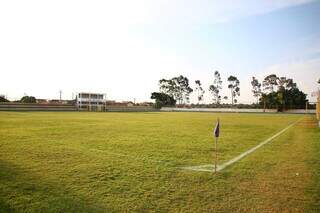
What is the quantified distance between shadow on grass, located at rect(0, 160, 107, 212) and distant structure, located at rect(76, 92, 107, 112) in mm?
72962

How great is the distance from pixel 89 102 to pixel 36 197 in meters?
78.7

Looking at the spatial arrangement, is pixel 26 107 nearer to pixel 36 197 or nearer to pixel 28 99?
pixel 28 99

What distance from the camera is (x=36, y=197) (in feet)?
15.3

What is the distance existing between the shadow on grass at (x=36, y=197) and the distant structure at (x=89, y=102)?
72962mm

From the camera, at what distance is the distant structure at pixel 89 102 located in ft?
258

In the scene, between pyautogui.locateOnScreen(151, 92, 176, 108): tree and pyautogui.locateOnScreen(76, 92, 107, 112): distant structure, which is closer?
pyautogui.locateOnScreen(76, 92, 107, 112): distant structure

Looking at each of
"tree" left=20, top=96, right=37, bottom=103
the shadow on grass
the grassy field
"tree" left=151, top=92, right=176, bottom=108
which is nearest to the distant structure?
"tree" left=20, top=96, right=37, bottom=103

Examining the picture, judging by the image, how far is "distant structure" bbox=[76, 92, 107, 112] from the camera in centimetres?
7862

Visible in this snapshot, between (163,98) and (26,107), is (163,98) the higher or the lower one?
the higher one

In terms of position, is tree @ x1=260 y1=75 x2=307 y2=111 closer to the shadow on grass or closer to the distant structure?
the distant structure

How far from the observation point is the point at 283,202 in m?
4.69

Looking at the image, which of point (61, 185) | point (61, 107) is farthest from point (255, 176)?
point (61, 107)

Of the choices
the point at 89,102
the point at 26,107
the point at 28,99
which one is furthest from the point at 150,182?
the point at 28,99

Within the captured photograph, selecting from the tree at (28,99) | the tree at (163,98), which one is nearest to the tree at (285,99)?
the tree at (163,98)
